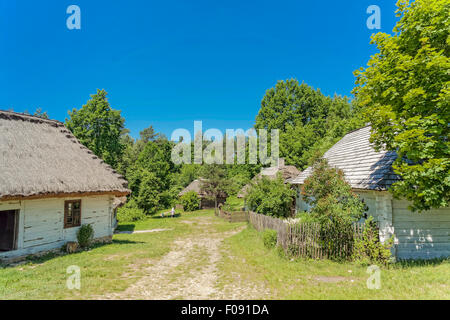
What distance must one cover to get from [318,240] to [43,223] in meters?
12.6

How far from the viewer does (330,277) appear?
8.34 m

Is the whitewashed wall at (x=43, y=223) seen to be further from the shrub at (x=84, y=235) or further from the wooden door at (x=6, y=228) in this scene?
the wooden door at (x=6, y=228)

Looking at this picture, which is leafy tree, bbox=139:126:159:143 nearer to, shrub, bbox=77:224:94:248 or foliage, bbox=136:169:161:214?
foliage, bbox=136:169:161:214

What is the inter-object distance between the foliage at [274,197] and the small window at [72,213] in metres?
12.5

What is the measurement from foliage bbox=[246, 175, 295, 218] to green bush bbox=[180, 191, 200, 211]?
2321 centimetres

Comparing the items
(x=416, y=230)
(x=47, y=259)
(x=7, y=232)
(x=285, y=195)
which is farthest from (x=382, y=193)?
(x=7, y=232)

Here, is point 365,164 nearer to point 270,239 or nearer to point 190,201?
point 270,239

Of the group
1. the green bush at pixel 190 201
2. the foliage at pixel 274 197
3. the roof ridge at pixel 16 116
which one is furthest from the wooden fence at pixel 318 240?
the green bush at pixel 190 201

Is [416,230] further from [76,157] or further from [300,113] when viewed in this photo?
[300,113]

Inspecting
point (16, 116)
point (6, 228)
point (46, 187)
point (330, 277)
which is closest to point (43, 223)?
point (46, 187)

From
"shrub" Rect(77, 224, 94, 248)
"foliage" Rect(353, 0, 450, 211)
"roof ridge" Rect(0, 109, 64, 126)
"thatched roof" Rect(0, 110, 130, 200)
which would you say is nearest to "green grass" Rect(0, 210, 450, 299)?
"shrub" Rect(77, 224, 94, 248)

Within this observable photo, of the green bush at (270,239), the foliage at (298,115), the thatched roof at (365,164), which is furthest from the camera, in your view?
the foliage at (298,115)

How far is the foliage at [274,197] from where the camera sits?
62.2 ft
